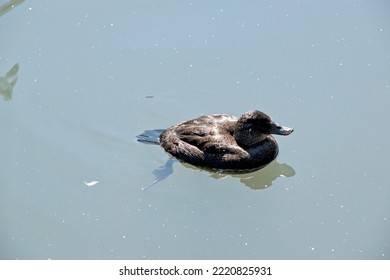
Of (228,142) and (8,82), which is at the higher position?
(8,82)

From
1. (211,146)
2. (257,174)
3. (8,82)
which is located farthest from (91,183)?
(8,82)

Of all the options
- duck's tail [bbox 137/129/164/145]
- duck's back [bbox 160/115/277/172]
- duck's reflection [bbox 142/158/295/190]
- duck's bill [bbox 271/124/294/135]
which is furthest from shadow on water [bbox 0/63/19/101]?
duck's bill [bbox 271/124/294/135]

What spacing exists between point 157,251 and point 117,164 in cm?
126

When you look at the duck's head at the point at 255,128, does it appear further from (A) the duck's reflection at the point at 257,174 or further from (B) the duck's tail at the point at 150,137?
(B) the duck's tail at the point at 150,137

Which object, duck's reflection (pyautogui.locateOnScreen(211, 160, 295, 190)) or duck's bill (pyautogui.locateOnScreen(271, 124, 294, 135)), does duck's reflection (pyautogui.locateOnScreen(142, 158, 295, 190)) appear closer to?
duck's reflection (pyautogui.locateOnScreen(211, 160, 295, 190))

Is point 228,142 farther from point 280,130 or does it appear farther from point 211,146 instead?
point 280,130

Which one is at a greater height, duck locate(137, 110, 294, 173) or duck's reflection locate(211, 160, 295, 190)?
duck locate(137, 110, 294, 173)

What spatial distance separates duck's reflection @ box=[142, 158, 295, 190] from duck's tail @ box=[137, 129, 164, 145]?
29 centimetres

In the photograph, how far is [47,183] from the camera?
24.4 feet

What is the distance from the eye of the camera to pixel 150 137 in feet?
25.7

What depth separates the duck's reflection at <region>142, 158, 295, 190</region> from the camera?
7.40m

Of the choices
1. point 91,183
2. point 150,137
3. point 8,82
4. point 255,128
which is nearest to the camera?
point 91,183

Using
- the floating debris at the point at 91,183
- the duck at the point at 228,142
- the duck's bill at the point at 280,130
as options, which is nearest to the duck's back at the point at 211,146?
the duck at the point at 228,142

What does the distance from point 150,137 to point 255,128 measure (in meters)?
1.17
